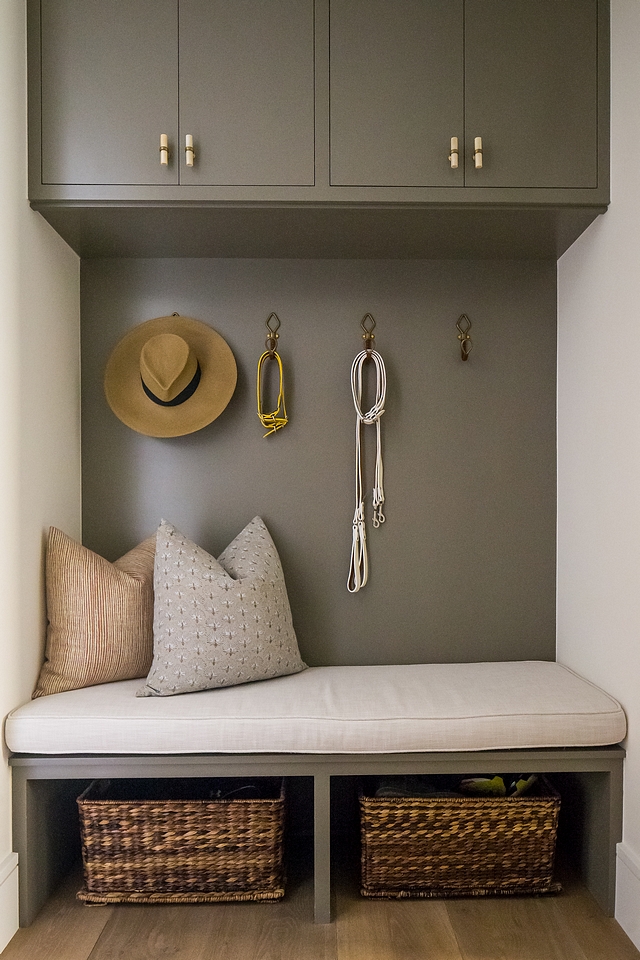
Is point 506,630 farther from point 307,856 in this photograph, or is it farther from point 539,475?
point 307,856

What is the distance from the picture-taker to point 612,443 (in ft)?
6.93

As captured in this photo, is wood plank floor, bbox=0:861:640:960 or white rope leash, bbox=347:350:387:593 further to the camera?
white rope leash, bbox=347:350:387:593

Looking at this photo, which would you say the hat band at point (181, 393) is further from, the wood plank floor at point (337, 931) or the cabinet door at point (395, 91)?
the wood plank floor at point (337, 931)

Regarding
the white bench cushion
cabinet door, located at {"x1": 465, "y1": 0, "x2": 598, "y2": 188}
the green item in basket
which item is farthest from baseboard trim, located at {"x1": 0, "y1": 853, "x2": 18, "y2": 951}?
cabinet door, located at {"x1": 465, "y1": 0, "x2": 598, "y2": 188}

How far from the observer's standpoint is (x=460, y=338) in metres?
2.57

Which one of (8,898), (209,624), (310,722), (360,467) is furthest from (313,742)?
(360,467)

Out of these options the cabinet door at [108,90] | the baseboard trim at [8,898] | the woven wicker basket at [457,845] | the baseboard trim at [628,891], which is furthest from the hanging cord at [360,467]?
the baseboard trim at [8,898]

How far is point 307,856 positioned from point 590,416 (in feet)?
5.39

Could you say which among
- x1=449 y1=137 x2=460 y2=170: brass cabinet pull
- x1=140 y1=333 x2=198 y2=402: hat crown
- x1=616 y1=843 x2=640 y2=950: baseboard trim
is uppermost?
x1=449 y1=137 x2=460 y2=170: brass cabinet pull

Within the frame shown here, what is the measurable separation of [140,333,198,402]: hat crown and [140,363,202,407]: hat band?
37 mm

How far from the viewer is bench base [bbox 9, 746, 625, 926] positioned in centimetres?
195

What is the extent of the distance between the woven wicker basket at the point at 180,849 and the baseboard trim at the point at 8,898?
18 cm

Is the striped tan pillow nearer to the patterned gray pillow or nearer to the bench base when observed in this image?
the patterned gray pillow

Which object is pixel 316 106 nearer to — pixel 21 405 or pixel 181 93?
pixel 181 93
